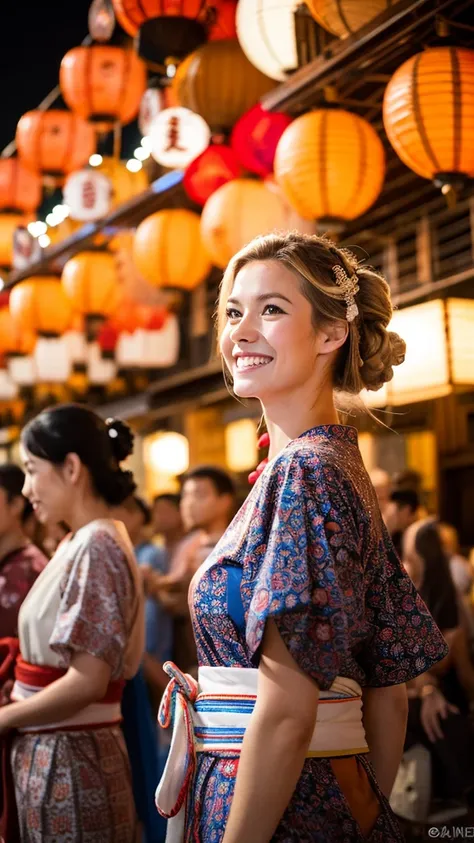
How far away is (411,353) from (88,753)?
381 centimetres

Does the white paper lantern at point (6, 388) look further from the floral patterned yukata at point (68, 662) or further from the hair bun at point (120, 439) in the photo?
the floral patterned yukata at point (68, 662)

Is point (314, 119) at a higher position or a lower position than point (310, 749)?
higher

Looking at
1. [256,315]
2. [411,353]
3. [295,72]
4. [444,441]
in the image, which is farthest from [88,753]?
[444,441]

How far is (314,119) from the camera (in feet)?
20.0

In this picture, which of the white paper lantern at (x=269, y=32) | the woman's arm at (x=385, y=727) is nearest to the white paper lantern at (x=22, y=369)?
the white paper lantern at (x=269, y=32)

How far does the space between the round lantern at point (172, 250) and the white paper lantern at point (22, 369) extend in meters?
4.87

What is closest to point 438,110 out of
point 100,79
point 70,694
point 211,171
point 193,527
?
point 211,171

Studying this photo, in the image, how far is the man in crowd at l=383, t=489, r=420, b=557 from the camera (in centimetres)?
706

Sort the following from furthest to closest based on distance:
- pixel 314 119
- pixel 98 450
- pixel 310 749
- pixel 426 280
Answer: pixel 426 280, pixel 314 119, pixel 98 450, pixel 310 749

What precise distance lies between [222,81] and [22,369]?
23.8ft

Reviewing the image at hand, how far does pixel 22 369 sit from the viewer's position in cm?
1372

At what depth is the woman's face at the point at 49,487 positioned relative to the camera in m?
3.68

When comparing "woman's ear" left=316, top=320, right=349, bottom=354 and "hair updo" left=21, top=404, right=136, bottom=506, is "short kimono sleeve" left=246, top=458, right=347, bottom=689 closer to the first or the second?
"woman's ear" left=316, top=320, right=349, bottom=354

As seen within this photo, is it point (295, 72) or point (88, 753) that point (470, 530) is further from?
point (88, 753)
